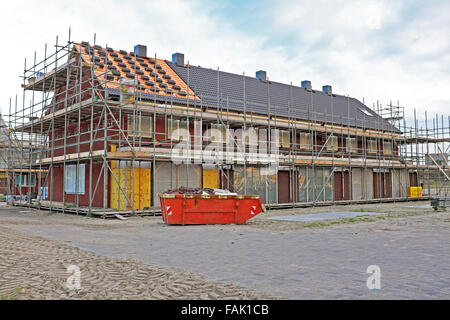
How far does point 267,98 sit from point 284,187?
22.4 feet

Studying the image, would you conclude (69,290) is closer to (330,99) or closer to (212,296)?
(212,296)

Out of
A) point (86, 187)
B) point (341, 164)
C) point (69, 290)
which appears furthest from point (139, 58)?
point (69, 290)

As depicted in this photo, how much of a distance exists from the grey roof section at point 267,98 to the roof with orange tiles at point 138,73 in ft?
2.68

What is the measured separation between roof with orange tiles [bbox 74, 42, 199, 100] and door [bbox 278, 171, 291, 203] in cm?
768

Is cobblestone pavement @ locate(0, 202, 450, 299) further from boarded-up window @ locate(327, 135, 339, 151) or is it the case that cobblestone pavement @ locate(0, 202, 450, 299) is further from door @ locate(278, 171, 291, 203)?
boarded-up window @ locate(327, 135, 339, 151)

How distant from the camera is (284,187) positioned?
26797 mm

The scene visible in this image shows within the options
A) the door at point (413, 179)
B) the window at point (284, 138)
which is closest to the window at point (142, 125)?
the window at point (284, 138)

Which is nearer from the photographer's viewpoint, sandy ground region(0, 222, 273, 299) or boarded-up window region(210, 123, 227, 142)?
sandy ground region(0, 222, 273, 299)

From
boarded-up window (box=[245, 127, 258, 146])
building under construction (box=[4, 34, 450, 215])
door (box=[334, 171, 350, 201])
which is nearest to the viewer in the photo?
building under construction (box=[4, 34, 450, 215])

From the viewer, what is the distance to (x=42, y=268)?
7.16 metres

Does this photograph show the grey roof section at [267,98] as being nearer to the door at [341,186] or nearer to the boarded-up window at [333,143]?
the boarded-up window at [333,143]

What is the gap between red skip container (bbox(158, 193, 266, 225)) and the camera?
50.0 feet

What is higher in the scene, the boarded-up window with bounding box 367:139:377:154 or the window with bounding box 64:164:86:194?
the boarded-up window with bounding box 367:139:377:154

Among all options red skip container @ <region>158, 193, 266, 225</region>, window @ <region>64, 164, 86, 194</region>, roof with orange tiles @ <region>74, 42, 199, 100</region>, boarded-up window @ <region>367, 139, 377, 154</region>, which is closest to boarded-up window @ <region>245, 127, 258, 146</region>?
roof with orange tiles @ <region>74, 42, 199, 100</region>
